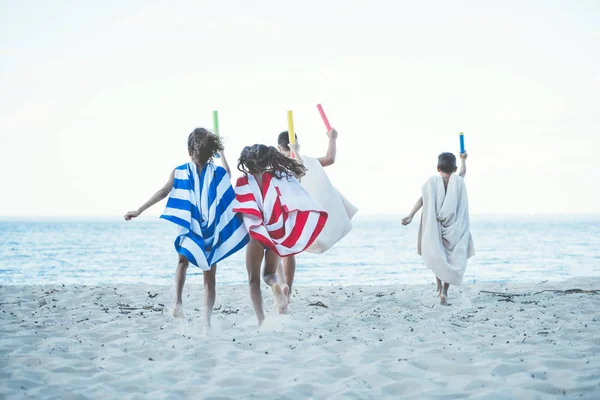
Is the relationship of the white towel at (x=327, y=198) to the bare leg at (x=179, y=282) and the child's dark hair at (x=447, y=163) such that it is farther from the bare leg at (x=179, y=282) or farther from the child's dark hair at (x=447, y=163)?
the bare leg at (x=179, y=282)

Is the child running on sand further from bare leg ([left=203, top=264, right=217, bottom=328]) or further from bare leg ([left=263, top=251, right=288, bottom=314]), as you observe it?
bare leg ([left=203, top=264, right=217, bottom=328])

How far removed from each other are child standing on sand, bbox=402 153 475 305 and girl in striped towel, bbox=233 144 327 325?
1.83 metres

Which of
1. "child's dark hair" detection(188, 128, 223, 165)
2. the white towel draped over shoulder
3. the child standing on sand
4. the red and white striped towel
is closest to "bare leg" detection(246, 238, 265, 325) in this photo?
the red and white striped towel

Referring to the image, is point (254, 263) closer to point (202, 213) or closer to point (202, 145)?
point (202, 213)

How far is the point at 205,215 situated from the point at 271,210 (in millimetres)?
630

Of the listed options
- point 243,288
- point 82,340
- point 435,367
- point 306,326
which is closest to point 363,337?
point 306,326

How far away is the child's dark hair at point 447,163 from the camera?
6871 millimetres

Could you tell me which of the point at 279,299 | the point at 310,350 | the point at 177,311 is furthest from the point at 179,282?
the point at 310,350

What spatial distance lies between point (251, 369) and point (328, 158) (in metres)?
3.05

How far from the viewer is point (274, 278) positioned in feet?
17.7

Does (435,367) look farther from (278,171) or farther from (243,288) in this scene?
(243,288)

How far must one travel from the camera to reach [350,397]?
3258 mm

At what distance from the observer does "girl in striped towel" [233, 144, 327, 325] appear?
16.7ft

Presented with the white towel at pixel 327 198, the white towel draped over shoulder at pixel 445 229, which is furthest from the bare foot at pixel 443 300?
the white towel at pixel 327 198
